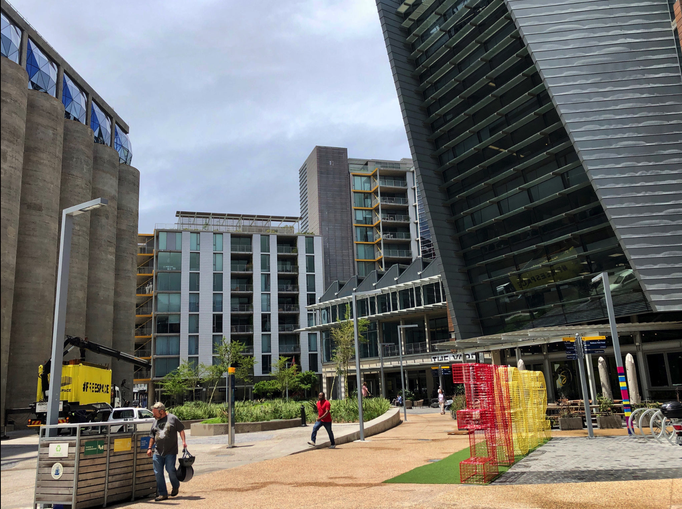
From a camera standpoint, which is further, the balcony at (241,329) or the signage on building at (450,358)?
the balcony at (241,329)

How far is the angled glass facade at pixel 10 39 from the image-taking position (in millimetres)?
39094

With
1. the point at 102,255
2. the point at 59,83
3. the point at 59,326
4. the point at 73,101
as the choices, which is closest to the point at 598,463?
the point at 59,326

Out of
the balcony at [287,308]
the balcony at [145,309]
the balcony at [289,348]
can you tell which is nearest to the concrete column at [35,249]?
the balcony at [145,309]

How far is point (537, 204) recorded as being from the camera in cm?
3706

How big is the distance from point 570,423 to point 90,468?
1746cm

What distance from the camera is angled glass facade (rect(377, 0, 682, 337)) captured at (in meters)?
34.5

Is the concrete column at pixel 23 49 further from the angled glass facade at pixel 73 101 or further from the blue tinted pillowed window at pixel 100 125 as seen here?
the blue tinted pillowed window at pixel 100 125

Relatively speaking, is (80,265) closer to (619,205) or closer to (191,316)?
(191,316)

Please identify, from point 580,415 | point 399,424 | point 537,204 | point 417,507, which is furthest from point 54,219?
point 417,507

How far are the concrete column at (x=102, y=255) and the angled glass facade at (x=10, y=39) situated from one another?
39.7 feet

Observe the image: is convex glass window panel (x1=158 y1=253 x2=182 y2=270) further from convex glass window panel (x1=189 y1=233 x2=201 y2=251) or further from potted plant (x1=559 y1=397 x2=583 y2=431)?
potted plant (x1=559 y1=397 x2=583 y2=431)

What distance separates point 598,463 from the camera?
40.4 feet

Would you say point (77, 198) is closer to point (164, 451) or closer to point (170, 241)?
point (170, 241)

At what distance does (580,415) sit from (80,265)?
38.7 metres
